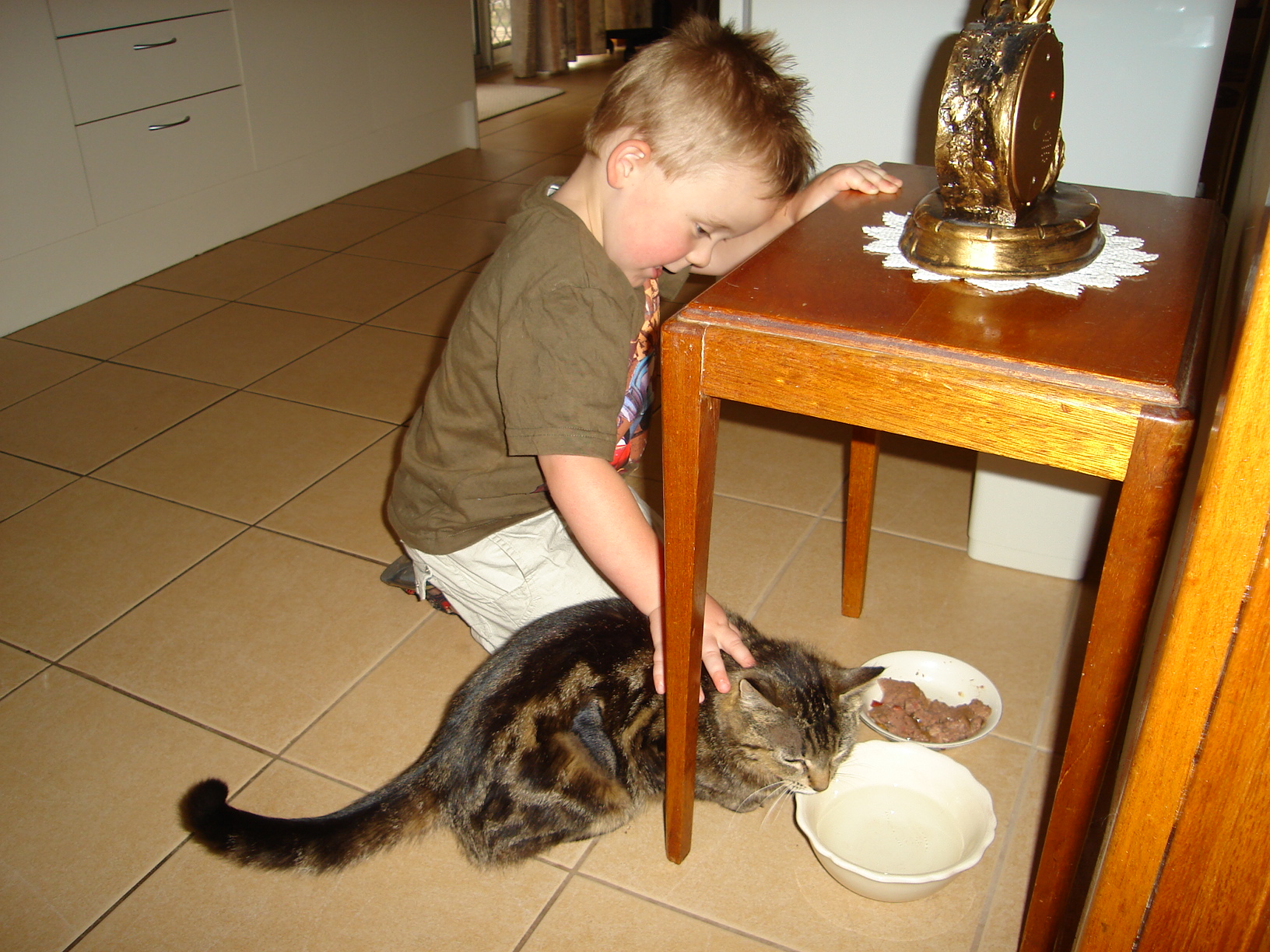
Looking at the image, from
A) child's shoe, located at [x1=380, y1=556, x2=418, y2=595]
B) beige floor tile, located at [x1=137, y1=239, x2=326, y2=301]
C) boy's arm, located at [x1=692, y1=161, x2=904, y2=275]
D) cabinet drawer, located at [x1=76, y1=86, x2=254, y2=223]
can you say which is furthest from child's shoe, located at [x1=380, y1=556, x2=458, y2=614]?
cabinet drawer, located at [x1=76, y1=86, x2=254, y2=223]

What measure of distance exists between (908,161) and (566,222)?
25.3 inches

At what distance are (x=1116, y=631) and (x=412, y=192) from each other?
3087 millimetres

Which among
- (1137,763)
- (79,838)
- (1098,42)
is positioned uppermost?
(1098,42)

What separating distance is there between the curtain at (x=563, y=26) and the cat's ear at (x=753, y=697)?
4871 mm

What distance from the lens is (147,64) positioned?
8.02 feet

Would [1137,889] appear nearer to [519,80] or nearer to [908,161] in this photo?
[908,161]

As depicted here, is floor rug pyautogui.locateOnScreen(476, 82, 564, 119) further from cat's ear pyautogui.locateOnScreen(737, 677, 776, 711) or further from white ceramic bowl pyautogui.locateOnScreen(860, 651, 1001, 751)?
cat's ear pyautogui.locateOnScreen(737, 677, 776, 711)

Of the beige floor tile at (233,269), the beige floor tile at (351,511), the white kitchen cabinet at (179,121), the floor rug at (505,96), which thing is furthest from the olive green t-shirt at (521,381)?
the floor rug at (505,96)

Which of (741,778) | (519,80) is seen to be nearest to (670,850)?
(741,778)

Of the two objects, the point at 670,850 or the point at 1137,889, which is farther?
the point at 670,850

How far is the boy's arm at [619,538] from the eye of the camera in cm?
89

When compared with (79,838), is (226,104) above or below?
above

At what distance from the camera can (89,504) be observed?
5.30ft

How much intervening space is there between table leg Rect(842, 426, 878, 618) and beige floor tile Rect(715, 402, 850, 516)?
0.29m
